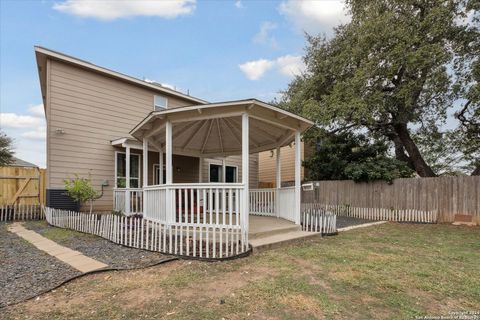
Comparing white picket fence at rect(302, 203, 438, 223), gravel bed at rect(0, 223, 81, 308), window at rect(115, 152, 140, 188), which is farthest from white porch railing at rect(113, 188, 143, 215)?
white picket fence at rect(302, 203, 438, 223)

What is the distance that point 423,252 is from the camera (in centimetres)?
681

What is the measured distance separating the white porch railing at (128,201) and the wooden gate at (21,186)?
2.96 m

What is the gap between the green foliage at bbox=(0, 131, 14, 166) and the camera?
23.0 m

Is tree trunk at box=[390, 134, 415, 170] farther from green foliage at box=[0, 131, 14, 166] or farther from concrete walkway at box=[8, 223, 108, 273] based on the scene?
green foliage at box=[0, 131, 14, 166]

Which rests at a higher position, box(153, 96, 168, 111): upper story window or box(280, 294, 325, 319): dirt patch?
box(153, 96, 168, 111): upper story window

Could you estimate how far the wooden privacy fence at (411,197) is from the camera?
11.4m

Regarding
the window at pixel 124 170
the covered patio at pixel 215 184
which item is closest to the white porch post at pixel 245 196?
the covered patio at pixel 215 184

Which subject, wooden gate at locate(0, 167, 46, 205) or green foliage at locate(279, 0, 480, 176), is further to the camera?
green foliage at locate(279, 0, 480, 176)

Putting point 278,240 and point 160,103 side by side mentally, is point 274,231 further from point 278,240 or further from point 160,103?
point 160,103

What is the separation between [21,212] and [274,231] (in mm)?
9940

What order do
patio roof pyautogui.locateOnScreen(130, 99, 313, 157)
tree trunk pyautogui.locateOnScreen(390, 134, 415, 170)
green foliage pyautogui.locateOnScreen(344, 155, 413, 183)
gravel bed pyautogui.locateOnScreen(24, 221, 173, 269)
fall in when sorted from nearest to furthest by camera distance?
1. gravel bed pyautogui.locateOnScreen(24, 221, 173, 269)
2. patio roof pyautogui.locateOnScreen(130, 99, 313, 157)
3. green foliage pyautogui.locateOnScreen(344, 155, 413, 183)
4. tree trunk pyautogui.locateOnScreen(390, 134, 415, 170)

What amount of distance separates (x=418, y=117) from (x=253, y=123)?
1138cm

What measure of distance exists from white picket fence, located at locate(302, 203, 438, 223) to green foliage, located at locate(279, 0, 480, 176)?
424cm

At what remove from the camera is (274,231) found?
753 cm
